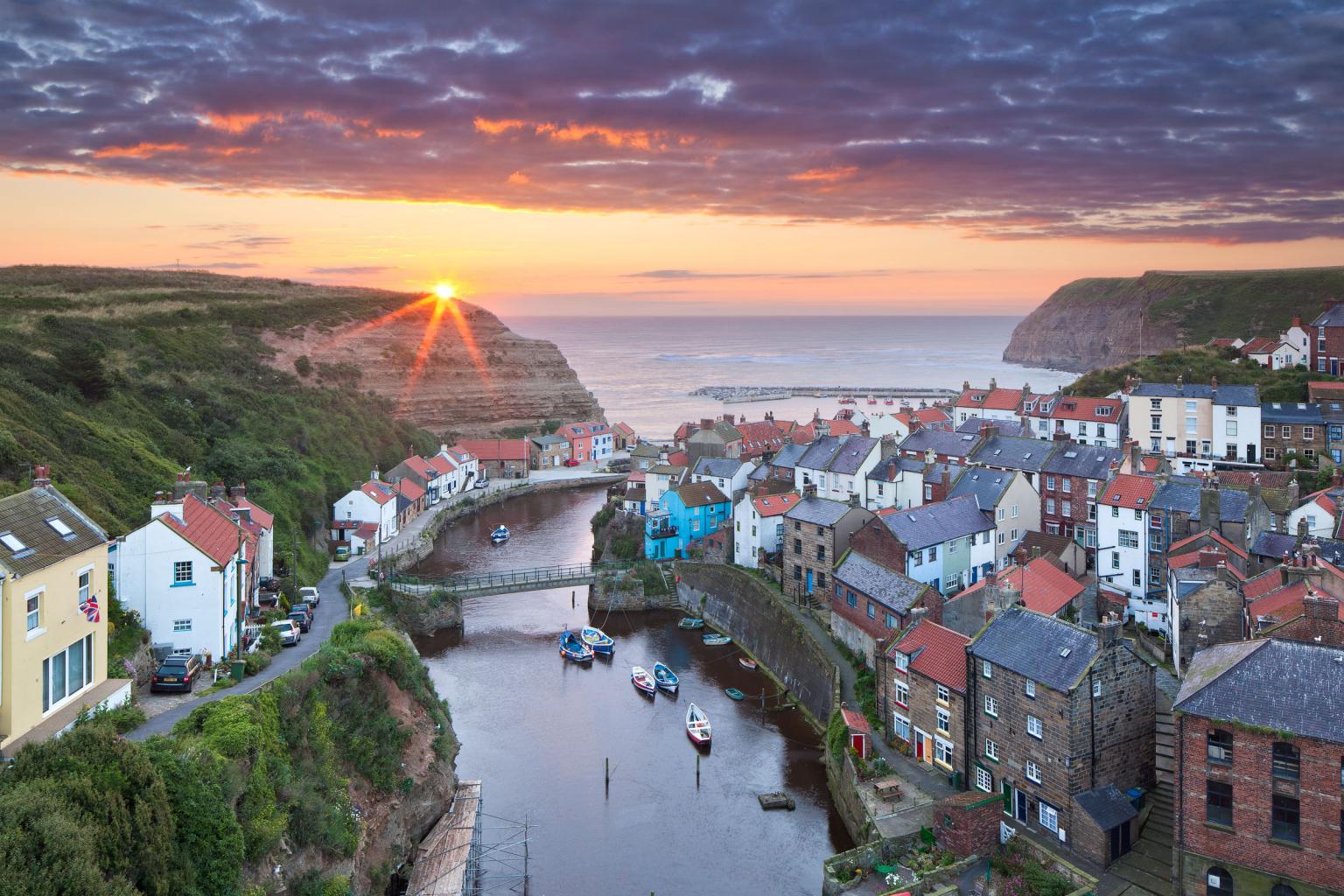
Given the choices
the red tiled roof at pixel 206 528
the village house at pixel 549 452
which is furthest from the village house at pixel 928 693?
the village house at pixel 549 452

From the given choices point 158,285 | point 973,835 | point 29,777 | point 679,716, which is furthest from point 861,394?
point 29,777

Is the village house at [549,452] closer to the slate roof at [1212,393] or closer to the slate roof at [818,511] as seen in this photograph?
the slate roof at [818,511]

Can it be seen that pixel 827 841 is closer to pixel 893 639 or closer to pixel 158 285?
pixel 893 639

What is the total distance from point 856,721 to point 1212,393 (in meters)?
37.3

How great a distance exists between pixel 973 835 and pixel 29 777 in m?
20.6

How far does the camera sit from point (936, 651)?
29531 mm

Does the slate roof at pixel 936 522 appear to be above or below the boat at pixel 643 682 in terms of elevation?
above

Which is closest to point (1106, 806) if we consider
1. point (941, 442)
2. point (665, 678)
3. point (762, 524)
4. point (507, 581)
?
point (665, 678)

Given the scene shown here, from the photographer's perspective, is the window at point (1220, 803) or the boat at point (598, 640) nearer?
the window at point (1220, 803)

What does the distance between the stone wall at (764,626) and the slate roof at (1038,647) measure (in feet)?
26.4

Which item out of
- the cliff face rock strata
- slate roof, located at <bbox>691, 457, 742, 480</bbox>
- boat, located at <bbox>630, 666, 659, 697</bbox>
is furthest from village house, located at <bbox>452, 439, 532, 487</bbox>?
boat, located at <bbox>630, 666, 659, 697</bbox>

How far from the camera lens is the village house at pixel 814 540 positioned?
140 ft

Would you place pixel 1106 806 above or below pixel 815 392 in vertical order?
below

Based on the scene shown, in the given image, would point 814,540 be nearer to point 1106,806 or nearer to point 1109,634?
point 1109,634
